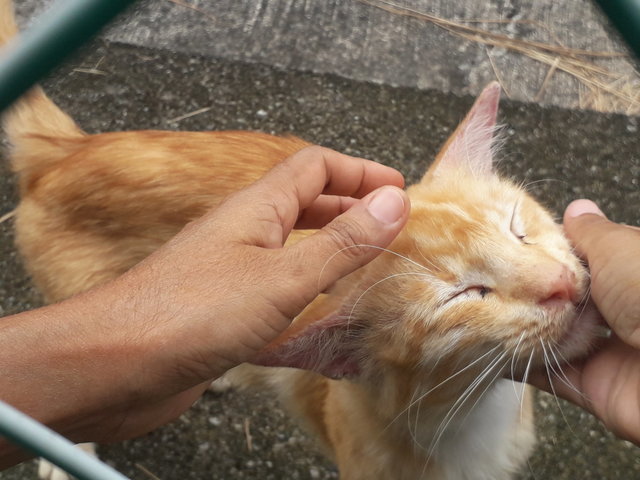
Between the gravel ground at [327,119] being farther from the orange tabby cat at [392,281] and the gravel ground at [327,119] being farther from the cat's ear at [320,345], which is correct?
the cat's ear at [320,345]

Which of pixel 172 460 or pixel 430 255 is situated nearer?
pixel 430 255

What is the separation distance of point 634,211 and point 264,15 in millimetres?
1995

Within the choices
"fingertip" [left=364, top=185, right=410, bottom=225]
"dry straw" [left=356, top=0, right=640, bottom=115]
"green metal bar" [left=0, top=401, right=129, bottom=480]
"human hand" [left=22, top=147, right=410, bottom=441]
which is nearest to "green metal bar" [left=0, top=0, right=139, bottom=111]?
"green metal bar" [left=0, top=401, right=129, bottom=480]


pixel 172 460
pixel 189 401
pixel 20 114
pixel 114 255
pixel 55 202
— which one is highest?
pixel 20 114

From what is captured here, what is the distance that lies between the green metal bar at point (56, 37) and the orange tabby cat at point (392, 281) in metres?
0.70

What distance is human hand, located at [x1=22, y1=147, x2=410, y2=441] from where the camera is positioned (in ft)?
4.09

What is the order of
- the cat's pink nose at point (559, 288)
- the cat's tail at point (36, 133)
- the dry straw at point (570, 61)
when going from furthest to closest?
1. the dry straw at point (570, 61)
2. the cat's tail at point (36, 133)
3. the cat's pink nose at point (559, 288)

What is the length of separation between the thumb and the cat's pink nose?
1.05ft

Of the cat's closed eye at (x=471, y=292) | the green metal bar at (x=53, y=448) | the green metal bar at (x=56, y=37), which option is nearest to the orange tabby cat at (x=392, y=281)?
the cat's closed eye at (x=471, y=292)

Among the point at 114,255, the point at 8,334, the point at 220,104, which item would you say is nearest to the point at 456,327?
the point at 8,334

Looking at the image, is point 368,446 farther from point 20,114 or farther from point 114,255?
point 20,114

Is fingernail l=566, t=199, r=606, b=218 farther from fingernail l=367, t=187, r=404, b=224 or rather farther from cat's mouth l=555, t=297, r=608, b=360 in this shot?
fingernail l=367, t=187, r=404, b=224

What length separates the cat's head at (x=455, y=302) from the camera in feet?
4.38

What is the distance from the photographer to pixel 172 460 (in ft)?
7.90
